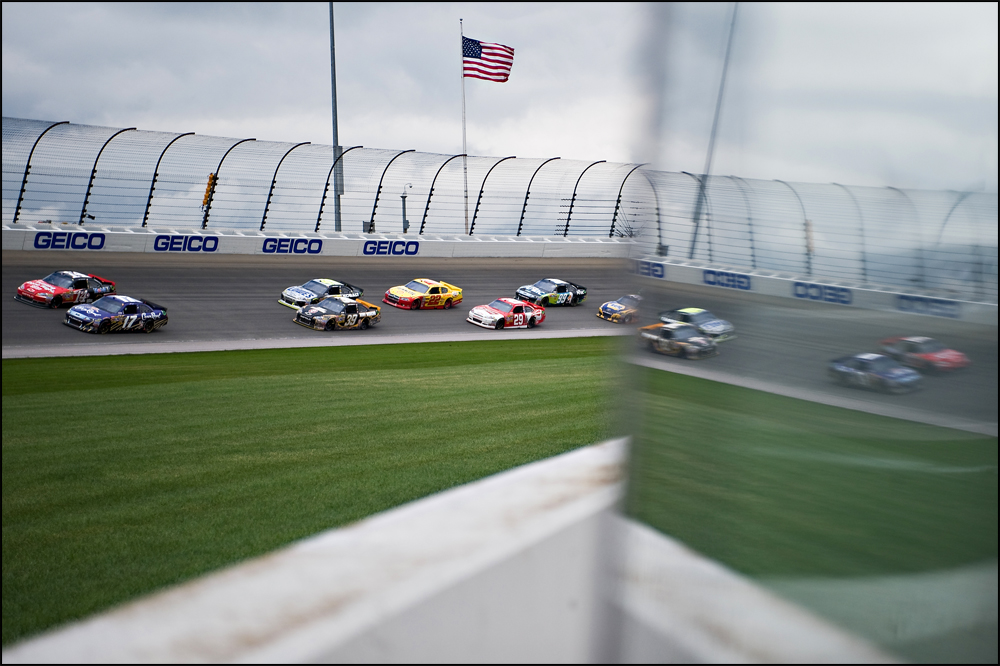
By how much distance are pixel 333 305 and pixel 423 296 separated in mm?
4260

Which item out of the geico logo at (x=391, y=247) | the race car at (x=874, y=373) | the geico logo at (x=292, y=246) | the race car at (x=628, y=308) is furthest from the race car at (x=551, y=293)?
the race car at (x=874, y=373)

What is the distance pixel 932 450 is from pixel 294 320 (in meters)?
20.6

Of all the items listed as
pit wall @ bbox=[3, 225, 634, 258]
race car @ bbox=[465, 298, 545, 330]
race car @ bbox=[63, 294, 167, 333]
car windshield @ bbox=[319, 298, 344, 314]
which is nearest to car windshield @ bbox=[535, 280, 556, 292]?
pit wall @ bbox=[3, 225, 634, 258]

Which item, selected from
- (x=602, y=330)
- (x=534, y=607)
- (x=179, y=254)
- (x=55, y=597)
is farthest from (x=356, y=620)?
(x=179, y=254)

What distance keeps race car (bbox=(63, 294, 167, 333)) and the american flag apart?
1735cm

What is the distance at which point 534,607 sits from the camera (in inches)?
54.8

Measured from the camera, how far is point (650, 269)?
1064mm

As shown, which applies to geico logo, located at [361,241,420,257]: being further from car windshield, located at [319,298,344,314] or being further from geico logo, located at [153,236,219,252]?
car windshield, located at [319,298,344,314]

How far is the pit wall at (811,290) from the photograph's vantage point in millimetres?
851

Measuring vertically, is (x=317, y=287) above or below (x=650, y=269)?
below

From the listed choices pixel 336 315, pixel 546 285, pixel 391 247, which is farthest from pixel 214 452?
pixel 391 247

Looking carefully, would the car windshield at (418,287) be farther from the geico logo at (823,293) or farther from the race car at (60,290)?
the geico logo at (823,293)

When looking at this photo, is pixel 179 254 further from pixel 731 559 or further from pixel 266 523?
pixel 731 559

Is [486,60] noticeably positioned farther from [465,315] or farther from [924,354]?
[924,354]
